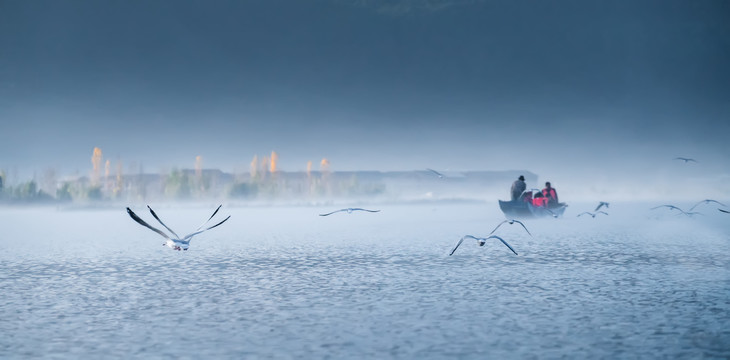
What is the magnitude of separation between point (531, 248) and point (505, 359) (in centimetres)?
3829

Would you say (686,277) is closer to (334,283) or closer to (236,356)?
(334,283)

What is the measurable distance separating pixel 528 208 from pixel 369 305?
255 feet

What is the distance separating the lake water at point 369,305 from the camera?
20016mm

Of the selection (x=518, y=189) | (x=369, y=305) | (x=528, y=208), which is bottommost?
(x=369, y=305)

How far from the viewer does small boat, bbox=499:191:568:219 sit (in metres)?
100

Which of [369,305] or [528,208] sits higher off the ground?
[528,208]

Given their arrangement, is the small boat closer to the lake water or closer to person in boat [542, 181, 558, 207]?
person in boat [542, 181, 558, 207]

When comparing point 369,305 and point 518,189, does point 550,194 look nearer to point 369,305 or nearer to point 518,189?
point 518,189

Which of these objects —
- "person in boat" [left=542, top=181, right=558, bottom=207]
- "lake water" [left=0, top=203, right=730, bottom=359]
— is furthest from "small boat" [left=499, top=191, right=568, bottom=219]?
"lake water" [left=0, top=203, right=730, bottom=359]

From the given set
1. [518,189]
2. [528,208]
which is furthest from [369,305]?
[528,208]

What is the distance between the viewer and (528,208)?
331 ft

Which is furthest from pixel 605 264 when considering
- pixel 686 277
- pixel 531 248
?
pixel 531 248

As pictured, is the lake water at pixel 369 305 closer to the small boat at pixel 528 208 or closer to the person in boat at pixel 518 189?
the person in boat at pixel 518 189

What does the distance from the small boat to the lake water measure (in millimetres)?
49295
